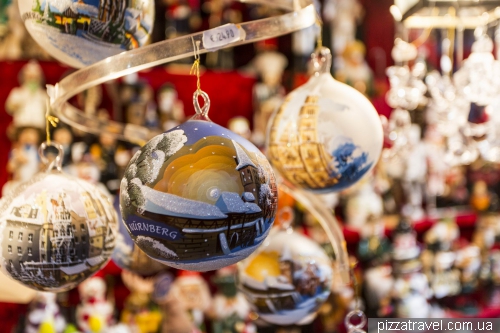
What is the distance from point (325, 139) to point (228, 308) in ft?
4.97

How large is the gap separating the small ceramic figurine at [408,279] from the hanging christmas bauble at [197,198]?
2.08 m

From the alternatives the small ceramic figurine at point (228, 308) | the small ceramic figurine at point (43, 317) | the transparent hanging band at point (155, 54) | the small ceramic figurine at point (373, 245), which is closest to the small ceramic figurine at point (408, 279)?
the small ceramic figurine at point (373, 245)

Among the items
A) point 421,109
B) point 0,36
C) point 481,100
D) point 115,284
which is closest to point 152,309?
point 115,284

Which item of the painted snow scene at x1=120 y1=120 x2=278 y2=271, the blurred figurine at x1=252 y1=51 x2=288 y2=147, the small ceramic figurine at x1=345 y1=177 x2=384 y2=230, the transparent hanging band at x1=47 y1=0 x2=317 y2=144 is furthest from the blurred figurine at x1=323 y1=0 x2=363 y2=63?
the painted snow scene at x1=120 y1=120 x2=278 y2=271

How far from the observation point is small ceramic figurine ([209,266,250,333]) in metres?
2.14

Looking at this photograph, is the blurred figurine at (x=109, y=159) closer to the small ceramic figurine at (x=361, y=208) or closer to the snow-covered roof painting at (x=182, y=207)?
the small ceramic figurine at (x=361, y=208)

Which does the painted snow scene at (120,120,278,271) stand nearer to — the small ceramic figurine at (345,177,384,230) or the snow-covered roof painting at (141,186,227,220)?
the snow-covered roof painting at (141,186,227,220)

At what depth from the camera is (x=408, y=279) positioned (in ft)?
8.29

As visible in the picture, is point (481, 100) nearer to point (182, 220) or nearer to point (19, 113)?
point (182, 220)

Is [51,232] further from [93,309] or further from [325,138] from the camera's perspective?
[93,309]

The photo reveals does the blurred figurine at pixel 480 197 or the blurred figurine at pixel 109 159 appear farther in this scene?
the blurred figurine at pixel 480 197

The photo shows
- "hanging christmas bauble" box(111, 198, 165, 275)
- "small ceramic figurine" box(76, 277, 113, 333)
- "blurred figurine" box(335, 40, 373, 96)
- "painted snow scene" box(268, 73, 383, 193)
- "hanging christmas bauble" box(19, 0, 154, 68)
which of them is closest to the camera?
"hanging christmas bauble" box(19, 0, 154, 68)

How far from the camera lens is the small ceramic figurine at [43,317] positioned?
1.74 m

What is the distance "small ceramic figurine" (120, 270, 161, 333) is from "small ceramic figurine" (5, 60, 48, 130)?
0.68 meters
